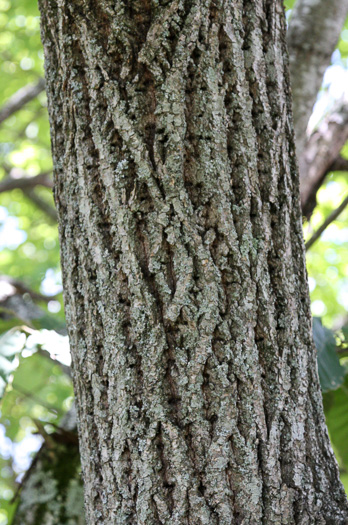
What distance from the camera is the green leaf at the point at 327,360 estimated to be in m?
1.65

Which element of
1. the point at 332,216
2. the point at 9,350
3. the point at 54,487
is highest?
the point at 332,216

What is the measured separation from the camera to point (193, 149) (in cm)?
104

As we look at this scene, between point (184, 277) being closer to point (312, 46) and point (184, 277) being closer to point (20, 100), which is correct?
point (312, 46)

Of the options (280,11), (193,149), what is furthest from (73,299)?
(280,11)

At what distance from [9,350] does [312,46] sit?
1.97 metres

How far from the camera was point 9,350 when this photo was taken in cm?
152

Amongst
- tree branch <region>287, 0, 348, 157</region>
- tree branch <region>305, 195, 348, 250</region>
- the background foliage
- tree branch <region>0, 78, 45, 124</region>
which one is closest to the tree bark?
the background foliage

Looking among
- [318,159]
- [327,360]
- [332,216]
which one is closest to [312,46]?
[318,159]

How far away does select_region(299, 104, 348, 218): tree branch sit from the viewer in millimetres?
2428

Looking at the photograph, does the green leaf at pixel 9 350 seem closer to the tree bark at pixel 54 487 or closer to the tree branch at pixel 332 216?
the tree bark at pixel 54 487

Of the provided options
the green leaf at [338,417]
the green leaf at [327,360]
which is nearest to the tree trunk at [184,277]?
the green leaf at [327,360]

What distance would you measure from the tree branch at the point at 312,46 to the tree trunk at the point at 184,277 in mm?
1343

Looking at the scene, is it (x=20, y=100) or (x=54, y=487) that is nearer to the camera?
(x=54, y=487)

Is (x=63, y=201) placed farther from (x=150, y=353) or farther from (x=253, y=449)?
(x=253, y=449)
